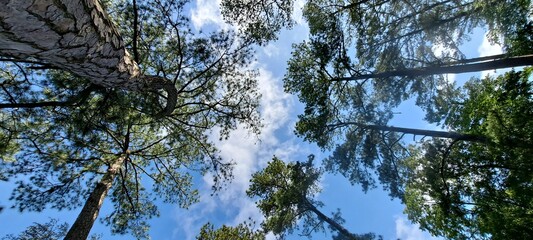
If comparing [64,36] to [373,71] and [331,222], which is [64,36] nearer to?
[373,71]

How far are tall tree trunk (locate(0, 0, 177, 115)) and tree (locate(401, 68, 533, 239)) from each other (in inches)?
318

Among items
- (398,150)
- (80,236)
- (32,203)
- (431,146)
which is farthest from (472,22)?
(32,203)

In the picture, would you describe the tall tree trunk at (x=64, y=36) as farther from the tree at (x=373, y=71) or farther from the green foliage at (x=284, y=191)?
the green foliage at (x=284, y=191)

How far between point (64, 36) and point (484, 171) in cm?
991

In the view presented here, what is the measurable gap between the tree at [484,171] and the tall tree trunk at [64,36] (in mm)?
8077

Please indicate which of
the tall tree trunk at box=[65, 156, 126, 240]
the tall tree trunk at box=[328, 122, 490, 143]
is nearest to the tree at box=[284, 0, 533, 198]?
the tall tree trunk at box=[328, 122, 490, 143]

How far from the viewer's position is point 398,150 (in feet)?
38.8

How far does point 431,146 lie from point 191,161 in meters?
8.87

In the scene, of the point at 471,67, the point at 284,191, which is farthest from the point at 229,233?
the point at 471,67

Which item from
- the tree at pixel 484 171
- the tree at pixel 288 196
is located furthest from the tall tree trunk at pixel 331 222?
the tree at pixel 484 171

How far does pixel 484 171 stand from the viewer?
8.15 metres

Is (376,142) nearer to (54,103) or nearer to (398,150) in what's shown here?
(398,150)

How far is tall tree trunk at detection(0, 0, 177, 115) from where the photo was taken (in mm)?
2012

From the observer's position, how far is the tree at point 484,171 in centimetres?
679
